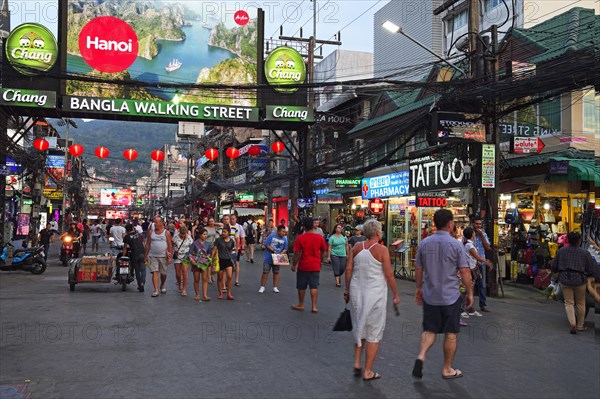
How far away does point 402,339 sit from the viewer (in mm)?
8445

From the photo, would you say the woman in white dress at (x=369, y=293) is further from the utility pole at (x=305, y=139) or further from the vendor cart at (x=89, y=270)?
the utility pole at (x=305, y=139)

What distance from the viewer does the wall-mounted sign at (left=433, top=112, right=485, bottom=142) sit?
14680 mm

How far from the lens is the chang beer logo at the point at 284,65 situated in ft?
83.5

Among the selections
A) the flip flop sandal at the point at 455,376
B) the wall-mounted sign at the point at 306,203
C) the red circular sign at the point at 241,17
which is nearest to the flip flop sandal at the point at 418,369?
the flip flop sandal at the point at 455,376

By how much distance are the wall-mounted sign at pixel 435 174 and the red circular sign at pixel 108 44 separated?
1311 cm

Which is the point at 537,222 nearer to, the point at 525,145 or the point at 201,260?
the point at 525,145

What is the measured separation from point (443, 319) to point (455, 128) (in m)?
9.40

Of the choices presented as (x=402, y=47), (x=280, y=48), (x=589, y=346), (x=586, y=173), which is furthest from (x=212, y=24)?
(x=589, y=346)

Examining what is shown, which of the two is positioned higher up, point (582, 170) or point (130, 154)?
point (130, 154)

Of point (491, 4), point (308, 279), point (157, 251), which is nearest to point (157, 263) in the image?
point (157, 251)

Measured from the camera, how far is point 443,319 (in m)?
6.22

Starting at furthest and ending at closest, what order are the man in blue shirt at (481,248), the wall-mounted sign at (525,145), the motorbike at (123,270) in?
1. the wall-mounted sign at (525,145)
2. the motorbike at (123,270)
3. the man in blue shirt at (481,248)

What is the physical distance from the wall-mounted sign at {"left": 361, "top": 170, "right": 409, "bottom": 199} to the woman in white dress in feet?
54.0

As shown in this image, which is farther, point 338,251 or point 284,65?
point 284,65
